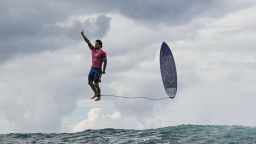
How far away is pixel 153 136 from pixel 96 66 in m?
4.80

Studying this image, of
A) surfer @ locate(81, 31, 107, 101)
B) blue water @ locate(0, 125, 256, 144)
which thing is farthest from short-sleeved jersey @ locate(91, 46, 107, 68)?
blue water @ locate(0, 125, 256, 144)

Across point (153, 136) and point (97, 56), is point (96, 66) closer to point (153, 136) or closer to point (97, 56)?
point (97, 56)

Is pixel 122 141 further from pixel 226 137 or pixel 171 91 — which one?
pixel 171 91

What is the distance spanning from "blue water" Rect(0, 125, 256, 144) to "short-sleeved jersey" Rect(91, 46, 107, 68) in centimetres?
378

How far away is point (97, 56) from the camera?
78.1ft

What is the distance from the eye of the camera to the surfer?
2377 cm

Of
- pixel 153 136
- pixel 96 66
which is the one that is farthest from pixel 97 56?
pixel 153 136

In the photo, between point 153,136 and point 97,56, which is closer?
point 153,136

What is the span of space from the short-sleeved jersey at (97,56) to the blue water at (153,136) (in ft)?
12.4

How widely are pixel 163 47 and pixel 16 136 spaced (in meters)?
11.8

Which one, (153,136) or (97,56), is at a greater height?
(97,56)

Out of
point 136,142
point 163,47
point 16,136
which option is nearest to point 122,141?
point 136,142

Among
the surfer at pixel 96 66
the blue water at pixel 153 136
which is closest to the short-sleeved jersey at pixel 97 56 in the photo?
the surfer at pixel 96 66

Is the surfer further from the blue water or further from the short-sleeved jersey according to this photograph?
the blue water
